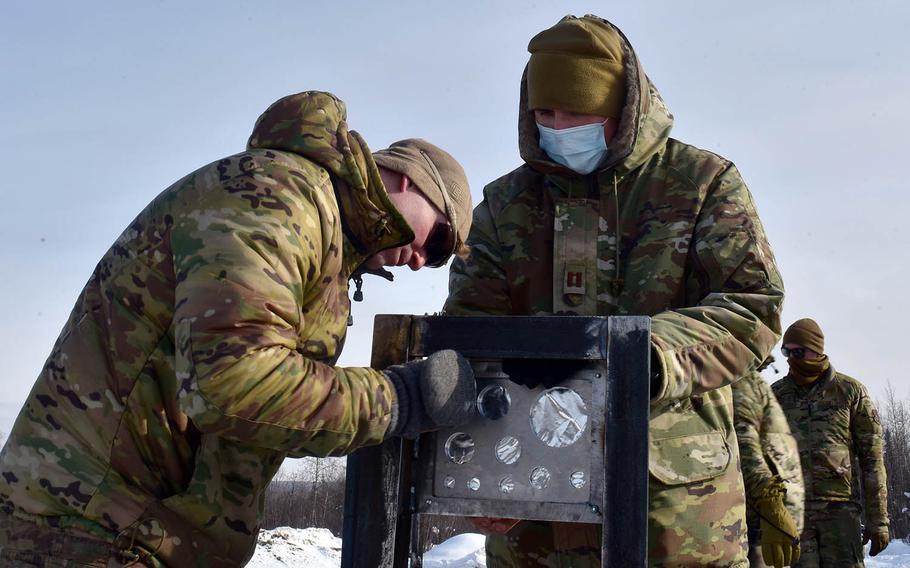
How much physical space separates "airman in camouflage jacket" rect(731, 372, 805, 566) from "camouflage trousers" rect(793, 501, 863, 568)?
2.34 m

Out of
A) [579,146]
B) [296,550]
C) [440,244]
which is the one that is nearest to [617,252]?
[579,146]

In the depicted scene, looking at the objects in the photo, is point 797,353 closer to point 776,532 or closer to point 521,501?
point 776,532

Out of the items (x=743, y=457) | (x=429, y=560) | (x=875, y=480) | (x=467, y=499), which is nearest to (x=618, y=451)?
(x=467, y=499)

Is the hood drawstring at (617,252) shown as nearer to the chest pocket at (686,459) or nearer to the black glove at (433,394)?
the chest pocket at (686,459)

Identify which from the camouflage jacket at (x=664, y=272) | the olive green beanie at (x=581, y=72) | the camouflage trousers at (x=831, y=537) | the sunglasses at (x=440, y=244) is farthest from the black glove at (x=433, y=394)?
the camouflage trousers at (x=831, y=537)

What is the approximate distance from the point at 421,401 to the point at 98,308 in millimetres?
838

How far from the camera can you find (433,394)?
2459 mm

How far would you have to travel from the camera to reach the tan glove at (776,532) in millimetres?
5102

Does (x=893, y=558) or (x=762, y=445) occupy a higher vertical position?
(x=762, y=445)

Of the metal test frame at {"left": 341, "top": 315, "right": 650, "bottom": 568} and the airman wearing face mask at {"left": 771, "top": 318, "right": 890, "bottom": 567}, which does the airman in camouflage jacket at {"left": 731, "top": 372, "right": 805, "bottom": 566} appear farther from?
the metal test frame at {"left": 341, "top": 315, "right": 650, "bottom": 568}

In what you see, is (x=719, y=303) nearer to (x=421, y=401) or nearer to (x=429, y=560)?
(x=421, y=401)

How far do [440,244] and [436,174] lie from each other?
0.72ft

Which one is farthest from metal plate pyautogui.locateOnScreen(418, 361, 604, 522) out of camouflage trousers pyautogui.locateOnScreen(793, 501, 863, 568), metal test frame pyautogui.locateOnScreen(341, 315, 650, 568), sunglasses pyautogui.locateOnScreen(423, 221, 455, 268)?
camouflage trousers pyautogui.locateOnScreen(793, 501, 863, 568)

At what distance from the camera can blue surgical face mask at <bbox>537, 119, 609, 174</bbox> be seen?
3566 mm
